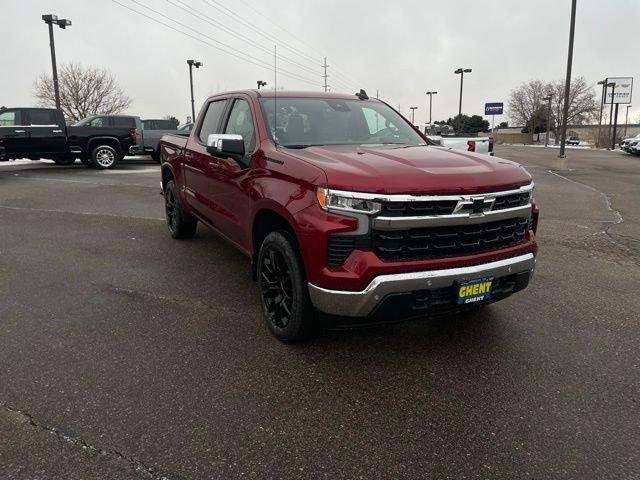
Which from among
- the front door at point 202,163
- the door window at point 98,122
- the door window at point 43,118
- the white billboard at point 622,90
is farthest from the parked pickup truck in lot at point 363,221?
the white billboard at point 622,90

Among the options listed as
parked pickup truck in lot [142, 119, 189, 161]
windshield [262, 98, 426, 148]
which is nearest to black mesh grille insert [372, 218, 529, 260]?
windshield [262, 98, 426, 148]

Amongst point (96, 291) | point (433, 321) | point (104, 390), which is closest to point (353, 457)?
point (104, 390)

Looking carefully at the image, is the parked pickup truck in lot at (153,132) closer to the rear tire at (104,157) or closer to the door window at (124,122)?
the door window at (124,122)

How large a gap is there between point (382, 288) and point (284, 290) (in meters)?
0.96

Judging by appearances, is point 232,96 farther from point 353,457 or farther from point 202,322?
point 353,457

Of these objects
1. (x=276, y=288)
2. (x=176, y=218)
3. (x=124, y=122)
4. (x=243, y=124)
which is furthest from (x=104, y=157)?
(x=276, y=288)

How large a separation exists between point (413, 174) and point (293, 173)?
0.80 m

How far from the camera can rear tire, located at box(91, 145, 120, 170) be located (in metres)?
17.2

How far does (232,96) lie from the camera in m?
5.02

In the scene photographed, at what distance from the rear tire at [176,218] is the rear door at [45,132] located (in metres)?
11.4

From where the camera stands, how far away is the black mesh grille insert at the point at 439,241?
304cm

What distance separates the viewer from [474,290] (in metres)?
3.24

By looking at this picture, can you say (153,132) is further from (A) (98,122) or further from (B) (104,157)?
(B) (104,157)

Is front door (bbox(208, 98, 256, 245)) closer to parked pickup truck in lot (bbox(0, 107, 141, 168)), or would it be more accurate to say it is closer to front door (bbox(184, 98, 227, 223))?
front door (bbox(184, 98, 227, 223))
